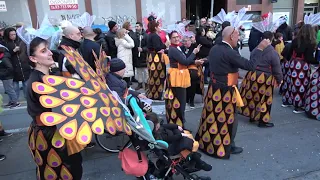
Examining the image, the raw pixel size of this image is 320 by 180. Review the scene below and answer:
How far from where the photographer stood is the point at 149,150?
2.74 metres

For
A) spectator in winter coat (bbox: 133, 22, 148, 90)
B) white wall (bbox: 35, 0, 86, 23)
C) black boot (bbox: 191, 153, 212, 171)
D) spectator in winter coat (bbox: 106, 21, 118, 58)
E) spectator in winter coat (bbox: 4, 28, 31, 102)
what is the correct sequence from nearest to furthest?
black boot (bbox: 191, 153, 212, 171) < spectator in winter coat (bbox: 4, 28, 31, 102) < spectator in winter coat (bbox: 106, 21, 118, 58) < spectator in winter coat (bbox: 133, 22, 148, 90) < white wall (bbox: 35, 0, 86, 23)

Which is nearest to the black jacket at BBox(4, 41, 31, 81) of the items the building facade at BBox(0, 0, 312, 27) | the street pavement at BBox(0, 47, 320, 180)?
the street pavement at BBox(0, 47, 320, 180)

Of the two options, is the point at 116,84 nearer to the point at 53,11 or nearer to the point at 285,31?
the point at 285,31

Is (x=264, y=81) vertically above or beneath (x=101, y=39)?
beneath

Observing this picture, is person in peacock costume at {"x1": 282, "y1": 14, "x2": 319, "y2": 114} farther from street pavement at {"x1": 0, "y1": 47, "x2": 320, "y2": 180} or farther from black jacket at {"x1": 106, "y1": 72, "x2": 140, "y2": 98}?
black jacket at {"x1": 106, "y1": 72, "x2": 140, "y2": 98}

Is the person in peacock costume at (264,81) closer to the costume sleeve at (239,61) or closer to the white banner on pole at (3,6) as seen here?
the costume sleeve at (239,61)

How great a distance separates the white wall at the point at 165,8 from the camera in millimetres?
18328

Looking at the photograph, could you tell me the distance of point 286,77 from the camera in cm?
571

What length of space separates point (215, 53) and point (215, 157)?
1419 mm

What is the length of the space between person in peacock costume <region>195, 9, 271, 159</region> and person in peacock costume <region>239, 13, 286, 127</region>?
3.23ft

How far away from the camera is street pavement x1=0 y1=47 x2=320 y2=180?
3309 mm

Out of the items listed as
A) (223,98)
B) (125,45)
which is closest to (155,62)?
(125,45)

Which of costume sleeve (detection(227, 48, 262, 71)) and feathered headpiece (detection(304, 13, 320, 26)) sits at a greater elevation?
feathered headpiece (detection(304, 13, 320, 26))

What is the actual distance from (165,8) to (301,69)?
14806 millimetres
